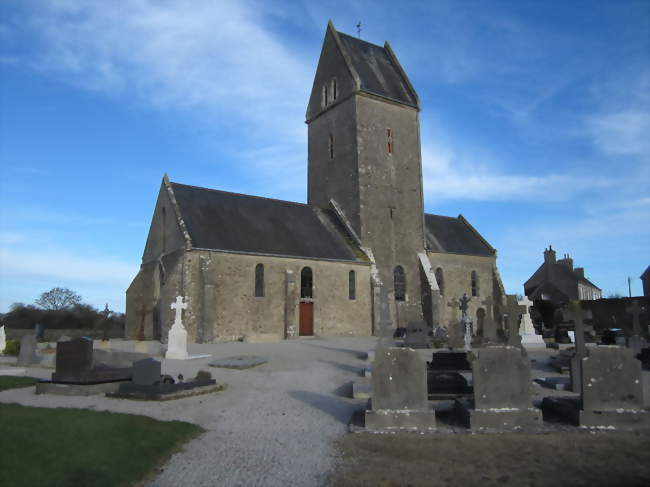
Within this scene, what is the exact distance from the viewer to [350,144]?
3134 centimetres

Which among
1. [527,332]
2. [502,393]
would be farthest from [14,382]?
[527,332]

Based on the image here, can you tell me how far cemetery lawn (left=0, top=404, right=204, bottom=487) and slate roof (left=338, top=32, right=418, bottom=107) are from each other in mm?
27399

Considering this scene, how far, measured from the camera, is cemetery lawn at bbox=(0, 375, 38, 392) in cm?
1148

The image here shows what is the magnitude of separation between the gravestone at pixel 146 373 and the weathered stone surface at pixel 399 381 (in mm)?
5181

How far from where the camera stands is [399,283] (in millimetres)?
31250

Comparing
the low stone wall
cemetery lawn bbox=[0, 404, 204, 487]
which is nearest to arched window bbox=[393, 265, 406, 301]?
the low stone wall

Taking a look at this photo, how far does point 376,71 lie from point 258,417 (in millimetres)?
29784

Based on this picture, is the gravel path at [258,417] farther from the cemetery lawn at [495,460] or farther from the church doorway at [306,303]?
the church doorway at [306,303]

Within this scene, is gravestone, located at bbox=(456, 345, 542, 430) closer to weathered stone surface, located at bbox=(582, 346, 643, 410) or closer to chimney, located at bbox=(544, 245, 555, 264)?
weathered stone surface, located at bbox=(582, 346, 643, 410)

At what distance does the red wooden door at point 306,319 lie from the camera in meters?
26.5

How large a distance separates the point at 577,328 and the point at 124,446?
10.6 metres

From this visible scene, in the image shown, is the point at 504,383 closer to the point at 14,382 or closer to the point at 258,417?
the point at 258,417

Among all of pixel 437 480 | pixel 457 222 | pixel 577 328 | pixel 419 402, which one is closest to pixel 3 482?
pixel 437 480

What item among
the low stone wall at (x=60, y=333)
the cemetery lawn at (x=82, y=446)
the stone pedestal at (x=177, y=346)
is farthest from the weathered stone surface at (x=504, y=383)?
the low stone wall at (x=60, y=333)
